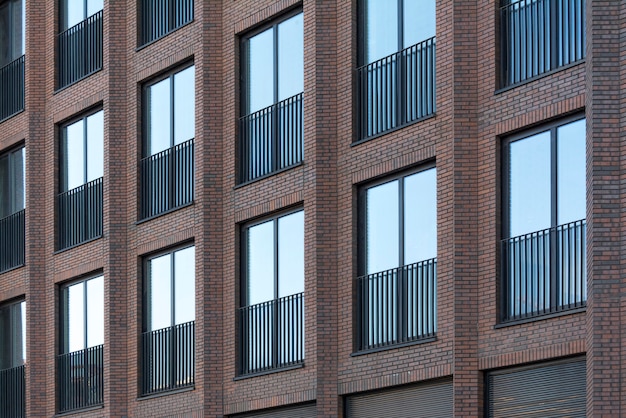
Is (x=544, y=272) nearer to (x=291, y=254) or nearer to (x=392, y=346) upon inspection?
(x=392, y=346)

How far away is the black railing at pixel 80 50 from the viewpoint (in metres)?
37.0

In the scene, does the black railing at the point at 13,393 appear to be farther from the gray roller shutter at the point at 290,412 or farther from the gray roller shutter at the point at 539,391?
the gray roller shutter at the point at 539,391

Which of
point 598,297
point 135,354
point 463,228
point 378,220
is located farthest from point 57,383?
point 598,297

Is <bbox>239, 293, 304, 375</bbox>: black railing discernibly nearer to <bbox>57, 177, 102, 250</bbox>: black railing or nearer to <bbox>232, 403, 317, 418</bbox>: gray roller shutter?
<bbox>232, 403, 317, 418</bbox>: gray roller shutter

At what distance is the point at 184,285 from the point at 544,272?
10.5m

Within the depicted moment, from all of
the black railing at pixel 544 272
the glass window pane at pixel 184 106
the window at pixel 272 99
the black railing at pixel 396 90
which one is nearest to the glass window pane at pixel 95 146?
the glass window pane at pixel 184 106

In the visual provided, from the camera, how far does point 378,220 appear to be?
28.5 m

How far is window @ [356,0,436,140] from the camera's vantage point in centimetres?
2777

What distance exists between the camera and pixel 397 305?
27.8m

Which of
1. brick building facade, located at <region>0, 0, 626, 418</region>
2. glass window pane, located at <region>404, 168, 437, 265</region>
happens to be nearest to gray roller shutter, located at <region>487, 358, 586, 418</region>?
brick building facade, located at <region>0, 0, 626, 418</region>

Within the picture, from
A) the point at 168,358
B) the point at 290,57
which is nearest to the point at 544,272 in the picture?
the point at 290,57

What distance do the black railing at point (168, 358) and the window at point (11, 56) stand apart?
8.46 m

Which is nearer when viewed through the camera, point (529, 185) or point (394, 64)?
point (529, 185)

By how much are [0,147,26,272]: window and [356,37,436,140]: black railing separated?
13.1 meters
